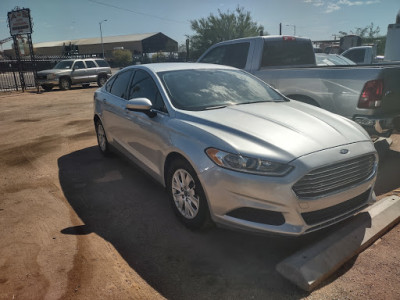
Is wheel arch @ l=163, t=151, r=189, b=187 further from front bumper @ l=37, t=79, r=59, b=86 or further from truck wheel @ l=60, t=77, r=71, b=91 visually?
truck wheel @ l=60, t=77, r=71, b=91

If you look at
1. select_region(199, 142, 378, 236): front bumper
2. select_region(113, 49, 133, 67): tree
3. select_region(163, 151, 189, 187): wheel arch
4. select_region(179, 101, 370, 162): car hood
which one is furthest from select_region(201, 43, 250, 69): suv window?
select_region(113, 49, 133, 67): tree

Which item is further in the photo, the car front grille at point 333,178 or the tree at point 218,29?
the tree at point 218,29

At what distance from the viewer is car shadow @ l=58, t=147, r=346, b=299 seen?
2598mm

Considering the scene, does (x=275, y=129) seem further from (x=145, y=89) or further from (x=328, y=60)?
(x=328, y=60)

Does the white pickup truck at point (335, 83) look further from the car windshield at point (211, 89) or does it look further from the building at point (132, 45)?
the building at point (132, 45)

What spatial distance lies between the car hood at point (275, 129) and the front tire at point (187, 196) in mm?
450

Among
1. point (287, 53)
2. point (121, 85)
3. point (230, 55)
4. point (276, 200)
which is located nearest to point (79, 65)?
point (230, 55)

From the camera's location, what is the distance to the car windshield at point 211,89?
3.79 m

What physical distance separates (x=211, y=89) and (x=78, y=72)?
18797 millimetres

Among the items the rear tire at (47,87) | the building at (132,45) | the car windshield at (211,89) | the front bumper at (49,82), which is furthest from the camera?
the building at (132,45)

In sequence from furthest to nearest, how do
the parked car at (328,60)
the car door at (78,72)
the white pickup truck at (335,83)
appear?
the car door at (78,72)
the parked car at (328,60)
the white pickup truck at (335,83)

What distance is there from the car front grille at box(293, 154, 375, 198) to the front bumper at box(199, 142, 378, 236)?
0.04m

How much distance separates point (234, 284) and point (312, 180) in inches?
40.7

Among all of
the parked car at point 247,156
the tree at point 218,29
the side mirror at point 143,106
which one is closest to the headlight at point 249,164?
the parked car at point 247,156
